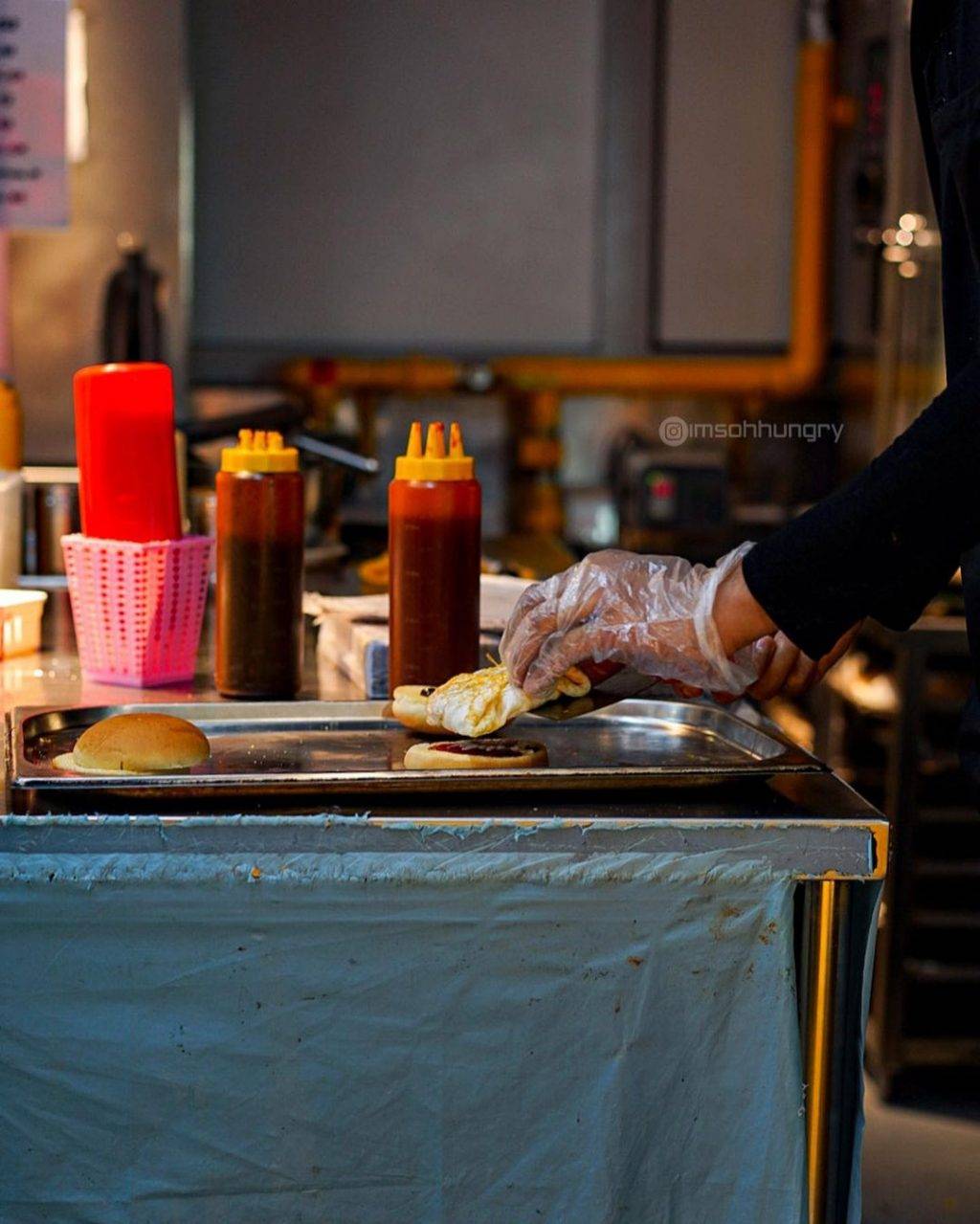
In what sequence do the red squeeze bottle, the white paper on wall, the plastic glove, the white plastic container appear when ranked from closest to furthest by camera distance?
1. the plastic glove
2. the red squeeze bottle
3. the white plastic container
4. the white paper on wall

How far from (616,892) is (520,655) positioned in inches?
9.2

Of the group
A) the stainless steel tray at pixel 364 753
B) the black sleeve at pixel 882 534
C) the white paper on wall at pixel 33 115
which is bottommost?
the stainless steel tray at pixel 364 753

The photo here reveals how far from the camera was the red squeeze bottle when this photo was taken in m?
1.61

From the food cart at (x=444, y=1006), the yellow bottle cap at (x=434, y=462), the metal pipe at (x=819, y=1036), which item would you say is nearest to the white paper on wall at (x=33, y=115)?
the yellow bottle cap at (x=434, y=462)

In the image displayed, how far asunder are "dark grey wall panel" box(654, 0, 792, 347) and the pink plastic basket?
268 centimetres

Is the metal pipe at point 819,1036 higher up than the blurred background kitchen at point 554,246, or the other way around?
the blurred background kitchen at point 554,246

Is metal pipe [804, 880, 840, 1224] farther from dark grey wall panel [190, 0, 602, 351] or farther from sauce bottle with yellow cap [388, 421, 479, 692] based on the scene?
dark grey wall panel [190, 0, 602, 351]

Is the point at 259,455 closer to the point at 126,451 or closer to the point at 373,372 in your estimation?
the point at 126,451

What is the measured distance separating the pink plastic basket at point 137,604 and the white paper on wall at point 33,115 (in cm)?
108

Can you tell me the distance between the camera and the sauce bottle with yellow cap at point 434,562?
1.48 m

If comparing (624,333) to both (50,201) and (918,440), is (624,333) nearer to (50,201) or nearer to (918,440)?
(50,201)

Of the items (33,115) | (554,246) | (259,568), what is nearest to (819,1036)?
(259,568)

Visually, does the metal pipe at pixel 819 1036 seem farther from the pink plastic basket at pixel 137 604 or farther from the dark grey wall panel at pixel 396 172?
the dark grey wall panel at pixel 396 172

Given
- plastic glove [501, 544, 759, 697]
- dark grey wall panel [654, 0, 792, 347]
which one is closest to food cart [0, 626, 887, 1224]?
plastic glove [501, 544, 759, 697]
